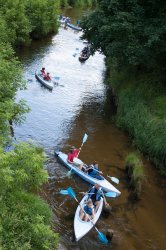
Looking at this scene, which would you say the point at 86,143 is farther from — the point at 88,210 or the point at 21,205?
the point at 21,205

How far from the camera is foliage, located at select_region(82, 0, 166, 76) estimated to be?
75.6 feet

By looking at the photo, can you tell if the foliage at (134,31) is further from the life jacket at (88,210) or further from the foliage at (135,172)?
the life jacket at (88,210)

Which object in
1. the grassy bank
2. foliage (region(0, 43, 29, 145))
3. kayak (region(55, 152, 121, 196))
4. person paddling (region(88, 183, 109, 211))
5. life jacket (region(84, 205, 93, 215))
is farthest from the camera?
the grassy bank

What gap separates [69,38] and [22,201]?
35897 mm

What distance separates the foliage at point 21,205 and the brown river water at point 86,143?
11.3 feet

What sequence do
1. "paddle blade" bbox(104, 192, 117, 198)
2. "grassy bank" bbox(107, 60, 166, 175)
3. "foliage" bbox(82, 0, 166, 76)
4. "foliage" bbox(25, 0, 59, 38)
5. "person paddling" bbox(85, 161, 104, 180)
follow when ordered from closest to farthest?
1. "paddle blade" bbox(104, 192, 117, 198)
2. "person paddling" bbox(85, 161, 104, 180)
3. "grassy bank" bbox(107, 60, 166, 175)
4. "foliage" bbox(82, 0, 166, 76)
5. "foliage" bbox(25, 0, 59, 38)

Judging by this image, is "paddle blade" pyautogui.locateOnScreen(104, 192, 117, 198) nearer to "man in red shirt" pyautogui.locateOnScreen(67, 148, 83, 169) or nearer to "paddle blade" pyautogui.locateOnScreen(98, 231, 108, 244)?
"man in red shirt" pyautogui.locateOnScreen(67, 148, 83, 169)

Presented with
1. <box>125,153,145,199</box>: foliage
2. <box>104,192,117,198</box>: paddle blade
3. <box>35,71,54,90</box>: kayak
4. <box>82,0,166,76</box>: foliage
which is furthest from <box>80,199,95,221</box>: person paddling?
<box>35,71,54,90</box>: kayak

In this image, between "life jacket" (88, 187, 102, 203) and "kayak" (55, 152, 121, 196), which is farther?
"kayak" (55, 152, 121, 196)

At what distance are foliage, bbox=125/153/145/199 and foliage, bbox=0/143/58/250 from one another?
24.0 feet

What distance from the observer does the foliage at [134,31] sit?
23047 mm

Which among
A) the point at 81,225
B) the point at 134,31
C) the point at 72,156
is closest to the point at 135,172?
the point at 72,156

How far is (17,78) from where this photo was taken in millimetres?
17656

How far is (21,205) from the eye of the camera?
11.3 m
